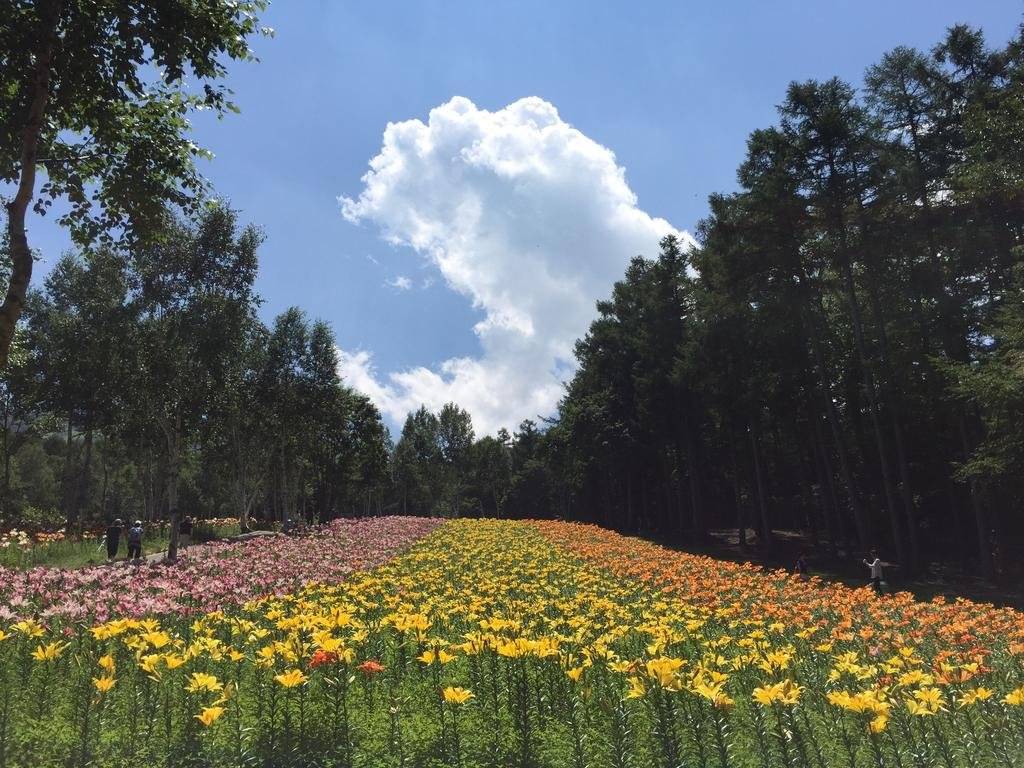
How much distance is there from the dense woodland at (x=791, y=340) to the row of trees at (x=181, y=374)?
11cm

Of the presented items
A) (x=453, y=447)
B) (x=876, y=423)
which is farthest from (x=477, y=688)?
(x=453, y=447)

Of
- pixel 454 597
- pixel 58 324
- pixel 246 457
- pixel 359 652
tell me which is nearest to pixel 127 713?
pixel 359 652

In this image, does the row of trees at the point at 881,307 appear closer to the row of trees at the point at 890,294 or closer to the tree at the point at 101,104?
the row of trees at the point at 890,294

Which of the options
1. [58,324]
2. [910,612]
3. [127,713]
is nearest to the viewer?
[127,713]

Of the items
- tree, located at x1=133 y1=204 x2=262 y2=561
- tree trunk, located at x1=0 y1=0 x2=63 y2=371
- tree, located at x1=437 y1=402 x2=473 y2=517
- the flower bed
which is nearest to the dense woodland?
tree, located at x1=133 y1=204 x2=262 y2=561

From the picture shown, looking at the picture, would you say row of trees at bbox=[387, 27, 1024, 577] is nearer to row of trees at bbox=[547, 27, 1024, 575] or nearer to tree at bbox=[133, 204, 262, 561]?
row of trees at bbox=[547, 27, 1024, 575]

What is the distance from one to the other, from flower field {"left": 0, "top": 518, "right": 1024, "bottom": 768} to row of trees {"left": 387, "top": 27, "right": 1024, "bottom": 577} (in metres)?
13.1

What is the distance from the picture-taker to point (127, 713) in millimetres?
4641

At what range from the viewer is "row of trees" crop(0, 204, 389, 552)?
20094 millimetres

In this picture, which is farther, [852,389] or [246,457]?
[246,457]

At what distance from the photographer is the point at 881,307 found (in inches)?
971

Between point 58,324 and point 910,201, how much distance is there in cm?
3509

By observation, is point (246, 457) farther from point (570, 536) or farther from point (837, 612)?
point (837, 612)

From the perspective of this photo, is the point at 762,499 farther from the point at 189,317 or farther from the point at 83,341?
the point at 83,341
